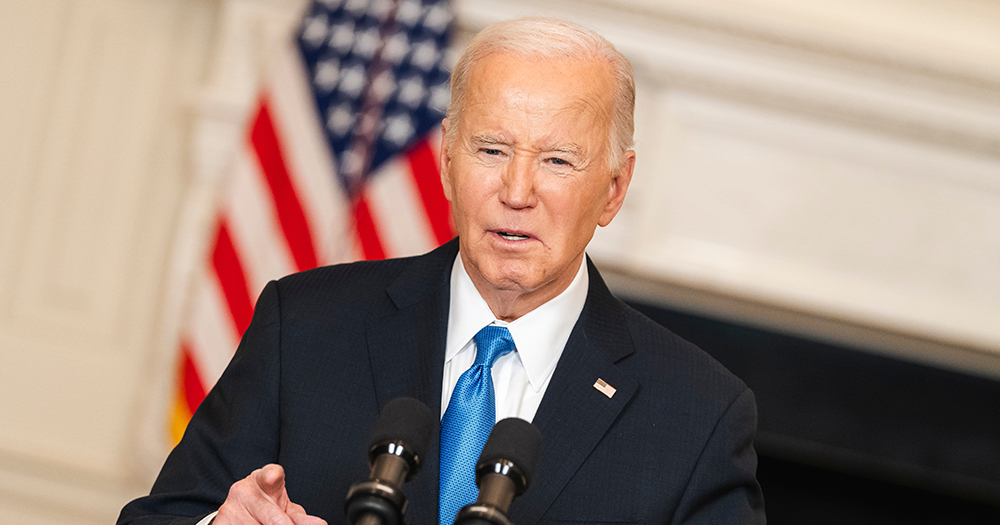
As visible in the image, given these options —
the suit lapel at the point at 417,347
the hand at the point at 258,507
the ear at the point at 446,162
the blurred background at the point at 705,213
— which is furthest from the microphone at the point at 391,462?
the blurred background at the point at 705,213

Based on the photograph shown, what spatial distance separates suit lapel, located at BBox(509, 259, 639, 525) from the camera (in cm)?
154

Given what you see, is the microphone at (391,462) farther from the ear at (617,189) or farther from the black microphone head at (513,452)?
the ear at (617,189)

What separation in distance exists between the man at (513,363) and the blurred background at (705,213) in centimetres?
204

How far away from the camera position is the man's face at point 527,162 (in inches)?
59.5

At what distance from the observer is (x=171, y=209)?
3.81 meters

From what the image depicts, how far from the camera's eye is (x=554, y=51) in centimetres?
154

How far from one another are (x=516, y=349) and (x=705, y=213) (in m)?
2.22

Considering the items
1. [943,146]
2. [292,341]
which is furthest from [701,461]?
[943,146]

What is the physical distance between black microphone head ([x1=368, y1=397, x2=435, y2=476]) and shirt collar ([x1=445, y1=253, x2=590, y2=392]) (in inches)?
21.2

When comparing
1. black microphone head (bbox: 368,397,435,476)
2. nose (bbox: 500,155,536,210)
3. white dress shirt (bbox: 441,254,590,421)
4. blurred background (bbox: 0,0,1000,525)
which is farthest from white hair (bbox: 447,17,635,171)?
blurred background (bbox: 0,0,1000,525)

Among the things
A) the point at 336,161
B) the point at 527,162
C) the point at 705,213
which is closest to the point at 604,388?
the point at 527,162

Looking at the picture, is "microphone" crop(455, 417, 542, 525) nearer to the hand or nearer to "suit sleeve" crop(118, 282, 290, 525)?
the hand

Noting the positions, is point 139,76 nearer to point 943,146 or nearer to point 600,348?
point 600,348

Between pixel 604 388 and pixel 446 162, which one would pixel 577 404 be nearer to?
pixel 604 388
